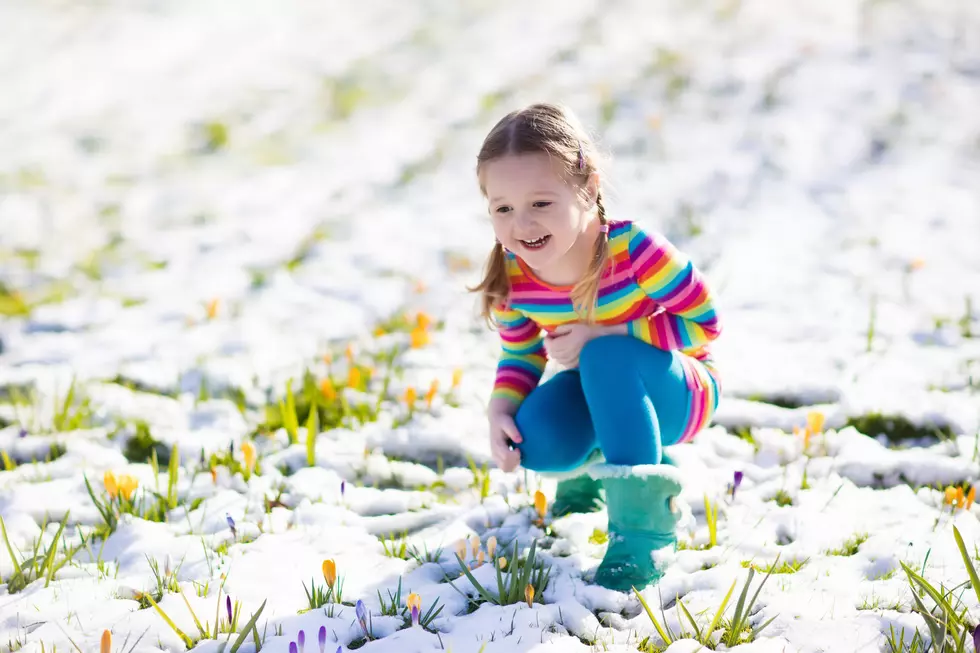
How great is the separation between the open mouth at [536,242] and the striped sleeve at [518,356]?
1.22 ft

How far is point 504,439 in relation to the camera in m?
2.65

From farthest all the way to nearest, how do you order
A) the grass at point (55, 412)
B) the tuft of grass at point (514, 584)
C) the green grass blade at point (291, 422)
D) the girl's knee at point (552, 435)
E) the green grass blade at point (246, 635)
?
1. the grass at point (55, 412)
2. the green grass blade at point (291, 422)
3. the girl's knee at point (552, 435)
4. the tuft of grass at point (514, 584)
5. the green grass blade at point (246, 635)

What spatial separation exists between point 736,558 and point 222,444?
200 centimetres

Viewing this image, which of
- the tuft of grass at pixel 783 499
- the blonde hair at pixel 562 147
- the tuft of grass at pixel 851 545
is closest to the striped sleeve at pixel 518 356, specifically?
→ the blonde hair at pixel 562 147

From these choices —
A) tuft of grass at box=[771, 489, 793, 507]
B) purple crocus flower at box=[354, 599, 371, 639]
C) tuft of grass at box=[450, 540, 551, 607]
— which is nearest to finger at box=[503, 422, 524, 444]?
tuft of grass at box=[450, 540, 551, 607]

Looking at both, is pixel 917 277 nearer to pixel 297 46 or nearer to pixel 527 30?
pixel 527 30

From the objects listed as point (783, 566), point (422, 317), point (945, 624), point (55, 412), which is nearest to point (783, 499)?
point (783, 566)

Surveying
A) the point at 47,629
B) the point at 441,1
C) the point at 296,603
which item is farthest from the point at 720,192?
the point at 441,1

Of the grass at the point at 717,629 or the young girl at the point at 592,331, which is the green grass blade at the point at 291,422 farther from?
the grass at the point at 717,629

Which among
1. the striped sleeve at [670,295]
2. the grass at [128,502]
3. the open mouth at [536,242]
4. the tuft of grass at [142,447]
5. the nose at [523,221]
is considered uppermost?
the nose at [523,221]

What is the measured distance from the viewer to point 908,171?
6.11 m

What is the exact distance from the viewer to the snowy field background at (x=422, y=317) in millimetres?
2432

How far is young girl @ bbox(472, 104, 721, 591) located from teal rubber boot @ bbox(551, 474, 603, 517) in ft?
0.76

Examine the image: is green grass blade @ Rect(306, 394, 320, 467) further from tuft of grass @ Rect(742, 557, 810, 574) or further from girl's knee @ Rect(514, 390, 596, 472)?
tuft of grass @ Rect(742, 557, 810, 574)
